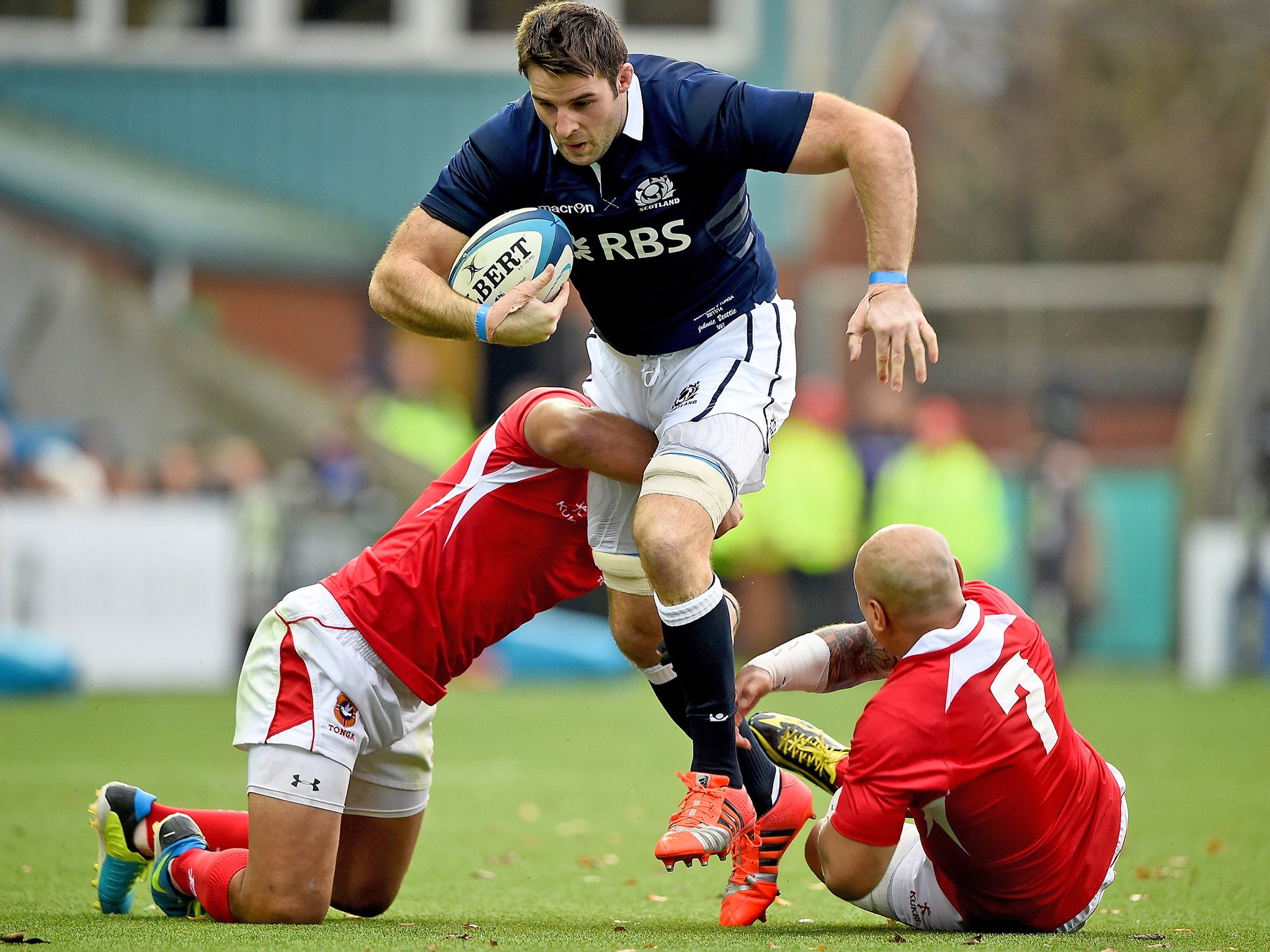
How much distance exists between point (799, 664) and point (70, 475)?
10199 mm

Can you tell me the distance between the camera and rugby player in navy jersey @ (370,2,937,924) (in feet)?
14.8

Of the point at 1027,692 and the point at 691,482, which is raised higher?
the point at 691,482

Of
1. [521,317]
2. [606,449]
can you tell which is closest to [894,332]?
[606,449]

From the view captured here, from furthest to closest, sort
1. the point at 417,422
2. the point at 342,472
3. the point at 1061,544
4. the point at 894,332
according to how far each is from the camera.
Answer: the point at 1061,544
the point at 417,422
the point at 342,472
the point at 894,332

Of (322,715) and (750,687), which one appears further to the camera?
(322,715)

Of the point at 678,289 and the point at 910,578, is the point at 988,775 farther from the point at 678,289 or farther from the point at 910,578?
the point at 678,289

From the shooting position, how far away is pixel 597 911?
496 centimetres

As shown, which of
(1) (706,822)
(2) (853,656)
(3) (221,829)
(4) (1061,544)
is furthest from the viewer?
(4) (1061,544)

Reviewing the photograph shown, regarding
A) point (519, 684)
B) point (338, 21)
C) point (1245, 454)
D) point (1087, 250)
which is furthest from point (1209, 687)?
point (1087, 250)

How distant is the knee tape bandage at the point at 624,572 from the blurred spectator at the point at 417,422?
9.12m

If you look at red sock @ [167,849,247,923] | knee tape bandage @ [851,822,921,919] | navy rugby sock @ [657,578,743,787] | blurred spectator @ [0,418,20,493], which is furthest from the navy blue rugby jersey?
blurred spectator @ [0,418,20,493]

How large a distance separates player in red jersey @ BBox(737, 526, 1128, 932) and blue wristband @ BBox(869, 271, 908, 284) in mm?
778

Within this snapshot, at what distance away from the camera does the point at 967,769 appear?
3984mm

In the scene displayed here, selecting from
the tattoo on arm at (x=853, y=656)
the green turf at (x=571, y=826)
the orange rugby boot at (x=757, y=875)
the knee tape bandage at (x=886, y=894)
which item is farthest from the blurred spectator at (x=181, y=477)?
the knee tape bandage at (x=886, y=894)
